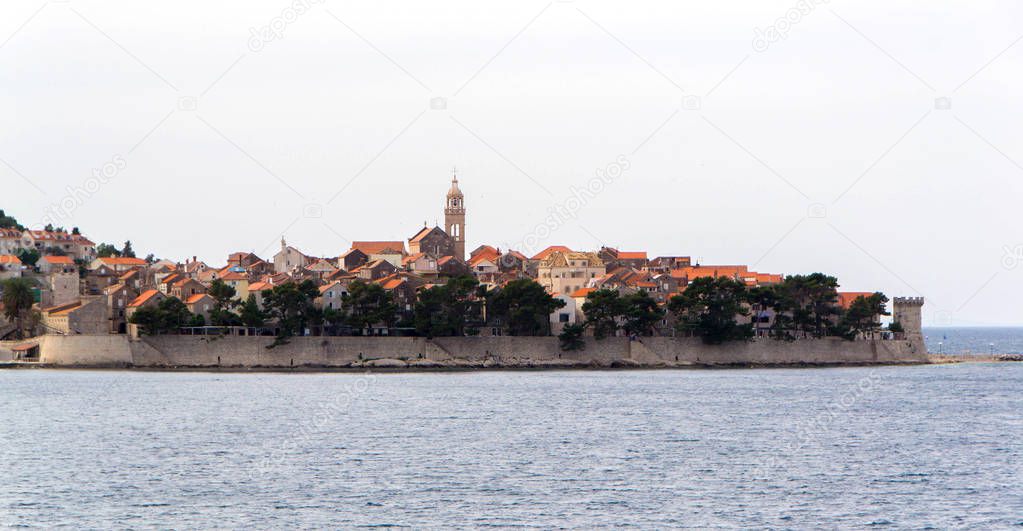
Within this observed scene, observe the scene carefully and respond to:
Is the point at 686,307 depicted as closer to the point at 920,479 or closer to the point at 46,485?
the point at 920,479

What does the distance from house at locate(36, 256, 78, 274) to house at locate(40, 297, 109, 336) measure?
26917 millimetres

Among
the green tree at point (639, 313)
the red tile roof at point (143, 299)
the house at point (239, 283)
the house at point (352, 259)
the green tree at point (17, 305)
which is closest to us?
the red tile roof at point (143, 299)

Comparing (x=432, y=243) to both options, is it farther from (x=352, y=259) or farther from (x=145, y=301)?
(x=145, y=301)

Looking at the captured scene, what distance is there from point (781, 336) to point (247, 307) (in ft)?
125

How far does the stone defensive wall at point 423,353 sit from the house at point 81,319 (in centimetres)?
171

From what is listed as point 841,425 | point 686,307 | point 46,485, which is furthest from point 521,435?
point 686,307

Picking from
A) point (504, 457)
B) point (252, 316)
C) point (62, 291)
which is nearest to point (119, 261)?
point (62, 291)

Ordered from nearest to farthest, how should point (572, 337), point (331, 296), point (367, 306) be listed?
point (367, 306), point (572, 337), point (331, 296)

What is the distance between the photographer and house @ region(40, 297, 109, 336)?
92.4 meters

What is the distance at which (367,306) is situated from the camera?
315 ft

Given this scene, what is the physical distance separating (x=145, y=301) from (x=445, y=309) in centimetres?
1998

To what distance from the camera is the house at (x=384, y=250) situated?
12319 cm

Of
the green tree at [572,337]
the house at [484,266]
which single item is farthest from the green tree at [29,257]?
the green tree at [572,337]

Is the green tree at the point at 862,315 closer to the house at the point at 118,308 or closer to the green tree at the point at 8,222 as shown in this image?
the house at the point at 118,308
